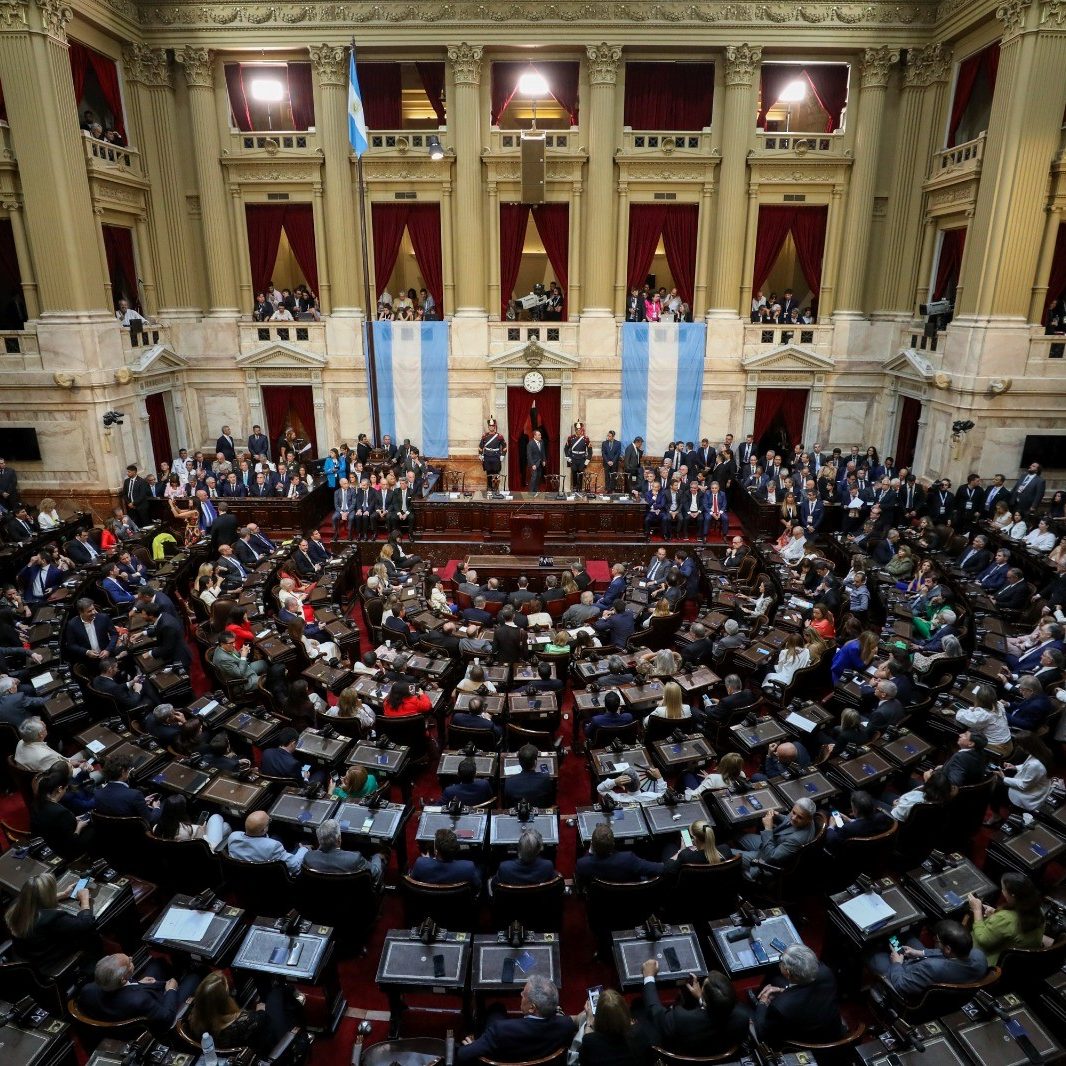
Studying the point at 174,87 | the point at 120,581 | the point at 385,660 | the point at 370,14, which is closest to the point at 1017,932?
the point at 385,660

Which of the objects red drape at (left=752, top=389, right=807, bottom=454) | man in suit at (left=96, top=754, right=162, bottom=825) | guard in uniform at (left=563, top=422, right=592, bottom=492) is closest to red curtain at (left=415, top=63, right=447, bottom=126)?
guard in uniform at (left=563, top=422, right=592, bottom=492)

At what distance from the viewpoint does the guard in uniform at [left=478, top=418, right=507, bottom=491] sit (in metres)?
19.0

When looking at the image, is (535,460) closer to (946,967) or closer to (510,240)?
(510,240)

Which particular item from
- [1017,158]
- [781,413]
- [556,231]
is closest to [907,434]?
[781,413]

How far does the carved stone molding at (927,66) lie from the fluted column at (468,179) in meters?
10.2

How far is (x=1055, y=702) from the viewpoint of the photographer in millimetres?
8109

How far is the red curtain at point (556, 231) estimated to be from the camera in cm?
1969

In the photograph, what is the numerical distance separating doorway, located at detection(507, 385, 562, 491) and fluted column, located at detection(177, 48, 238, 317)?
7676mm

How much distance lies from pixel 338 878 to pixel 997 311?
16309 millimetres

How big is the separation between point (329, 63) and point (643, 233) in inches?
336

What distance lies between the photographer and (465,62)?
1852 cm

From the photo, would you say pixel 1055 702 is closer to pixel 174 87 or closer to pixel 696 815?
pixel 696 815

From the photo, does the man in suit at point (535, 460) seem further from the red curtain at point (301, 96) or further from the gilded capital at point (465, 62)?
the red curtain at point (301, 96)

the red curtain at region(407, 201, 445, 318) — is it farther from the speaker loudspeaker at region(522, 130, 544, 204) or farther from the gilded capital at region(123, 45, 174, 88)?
the gilded capital at region(123, 45, 174, 88)
